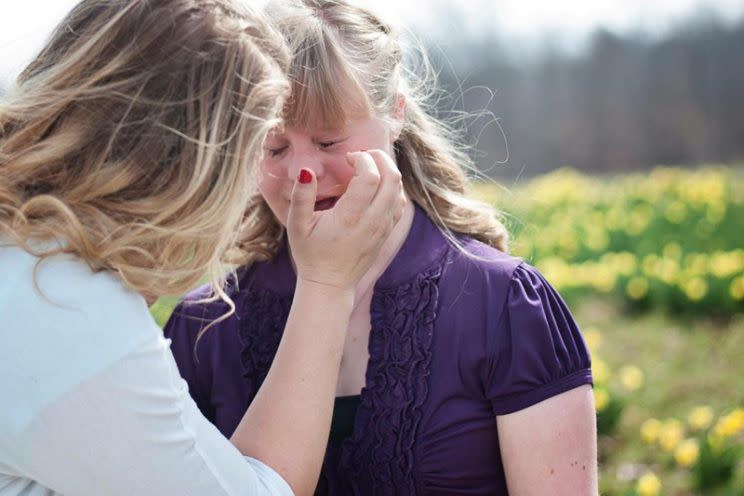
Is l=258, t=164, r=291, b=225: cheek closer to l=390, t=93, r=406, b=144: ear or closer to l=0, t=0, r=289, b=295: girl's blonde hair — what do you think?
l=390, t=93, r=406, b=144: ear

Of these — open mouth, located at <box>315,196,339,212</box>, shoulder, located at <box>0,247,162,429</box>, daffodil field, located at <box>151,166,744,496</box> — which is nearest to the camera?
shoulder, located at <box>0,247,162,429</box>

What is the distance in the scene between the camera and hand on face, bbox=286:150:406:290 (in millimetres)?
1664

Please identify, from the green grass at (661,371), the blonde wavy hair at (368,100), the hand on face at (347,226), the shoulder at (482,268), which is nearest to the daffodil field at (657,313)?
the green grass at (661,371)

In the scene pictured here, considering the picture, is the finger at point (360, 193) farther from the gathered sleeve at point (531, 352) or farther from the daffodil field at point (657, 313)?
the daffodil field at point (657, 313)

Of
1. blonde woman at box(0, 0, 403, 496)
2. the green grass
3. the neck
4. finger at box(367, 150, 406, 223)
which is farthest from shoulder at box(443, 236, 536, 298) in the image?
the green grass

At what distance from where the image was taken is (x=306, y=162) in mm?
1879

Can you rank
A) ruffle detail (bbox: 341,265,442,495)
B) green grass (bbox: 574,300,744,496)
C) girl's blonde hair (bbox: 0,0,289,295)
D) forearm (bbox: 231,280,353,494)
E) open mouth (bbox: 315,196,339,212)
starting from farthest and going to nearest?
green grass (bbox: 574,300,744,496) < open mouth (bbox: 315,196,339,212) < ruffle detail (bbox: 341,265,442,495) < forearm (bbox: 231,280,353,494) < girl's blonde hair (bbox: 0,0,289,295)

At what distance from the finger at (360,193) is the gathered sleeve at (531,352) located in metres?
0.36

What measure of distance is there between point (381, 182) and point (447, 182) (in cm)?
46

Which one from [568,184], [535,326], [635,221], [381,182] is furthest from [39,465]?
[568,184]

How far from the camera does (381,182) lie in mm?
1718

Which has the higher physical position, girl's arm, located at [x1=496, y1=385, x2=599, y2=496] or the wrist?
the wrist

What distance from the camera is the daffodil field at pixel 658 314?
325cm

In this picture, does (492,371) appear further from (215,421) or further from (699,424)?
(699,424)
